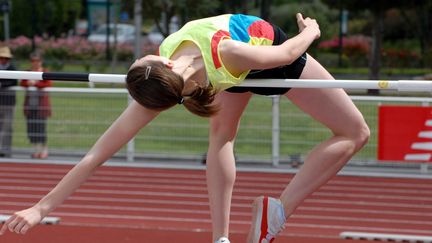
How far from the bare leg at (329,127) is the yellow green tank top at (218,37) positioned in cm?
34

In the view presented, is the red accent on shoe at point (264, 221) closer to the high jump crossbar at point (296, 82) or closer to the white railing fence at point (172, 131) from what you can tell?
the high jump crossbar at point (296, 82)

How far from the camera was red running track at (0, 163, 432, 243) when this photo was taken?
7512 millimetres

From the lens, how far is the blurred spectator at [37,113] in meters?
12.0

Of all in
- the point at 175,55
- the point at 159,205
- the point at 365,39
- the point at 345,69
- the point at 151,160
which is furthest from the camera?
the point at 365,39

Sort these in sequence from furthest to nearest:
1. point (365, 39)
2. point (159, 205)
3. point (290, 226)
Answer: point (365, 39)
point (159, 205)
point (290, 226)

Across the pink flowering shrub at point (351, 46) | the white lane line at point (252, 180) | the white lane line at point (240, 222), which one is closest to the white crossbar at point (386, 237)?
the white lane line at point (240, 222)

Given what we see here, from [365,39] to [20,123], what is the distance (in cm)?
2010

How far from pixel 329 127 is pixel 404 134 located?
618 cm

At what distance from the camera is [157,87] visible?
4219 mm

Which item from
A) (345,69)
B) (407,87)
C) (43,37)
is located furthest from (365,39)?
(407,87)

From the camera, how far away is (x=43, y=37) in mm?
31859

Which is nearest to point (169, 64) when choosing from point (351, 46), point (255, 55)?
point (255, 55)

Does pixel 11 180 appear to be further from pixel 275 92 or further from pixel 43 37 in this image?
pixel 43 37

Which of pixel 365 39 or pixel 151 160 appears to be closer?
pixel 151 160
